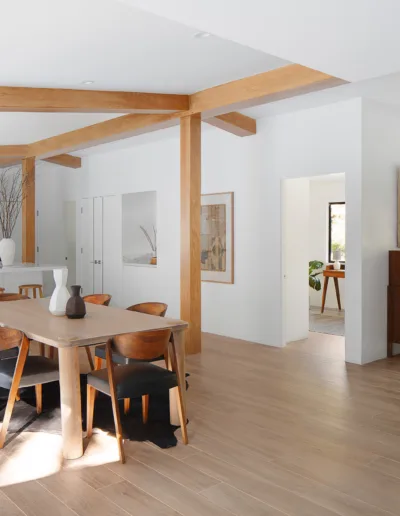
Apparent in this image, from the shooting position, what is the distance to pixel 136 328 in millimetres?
3928

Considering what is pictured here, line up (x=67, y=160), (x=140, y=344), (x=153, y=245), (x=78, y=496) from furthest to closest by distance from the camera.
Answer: (x=67, y=160), (x=153, y=245), (x=140, y=344), (x=78, y=496)

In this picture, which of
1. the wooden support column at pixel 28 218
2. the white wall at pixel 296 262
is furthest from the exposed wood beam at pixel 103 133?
the white wall at pixel 296 262

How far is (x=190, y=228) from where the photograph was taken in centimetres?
626

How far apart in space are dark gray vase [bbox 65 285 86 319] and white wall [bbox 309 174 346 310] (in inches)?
256

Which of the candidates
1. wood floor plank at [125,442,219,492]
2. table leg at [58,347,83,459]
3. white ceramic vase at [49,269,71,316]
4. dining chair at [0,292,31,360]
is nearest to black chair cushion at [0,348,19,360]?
dining chair at [0,292,31,360]

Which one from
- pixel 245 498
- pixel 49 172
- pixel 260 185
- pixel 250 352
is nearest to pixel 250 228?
pixel 260 185

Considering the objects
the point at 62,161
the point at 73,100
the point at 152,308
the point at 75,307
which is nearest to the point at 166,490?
the point at 75,307

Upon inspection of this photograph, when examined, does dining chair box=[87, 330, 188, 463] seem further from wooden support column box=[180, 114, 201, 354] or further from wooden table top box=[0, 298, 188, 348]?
wooden support column box=[180, 114, 201, 354]

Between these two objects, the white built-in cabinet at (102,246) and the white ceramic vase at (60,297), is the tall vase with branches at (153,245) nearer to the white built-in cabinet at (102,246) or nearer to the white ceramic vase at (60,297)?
the white built-in cabinet at (102,246)

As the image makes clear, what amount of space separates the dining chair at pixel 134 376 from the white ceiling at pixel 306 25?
1.87 meters

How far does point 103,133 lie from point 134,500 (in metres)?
5.30

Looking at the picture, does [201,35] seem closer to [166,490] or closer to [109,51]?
[109,51]

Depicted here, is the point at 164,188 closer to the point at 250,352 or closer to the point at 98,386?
the point at 250,352

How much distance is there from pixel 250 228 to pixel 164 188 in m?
1.78
